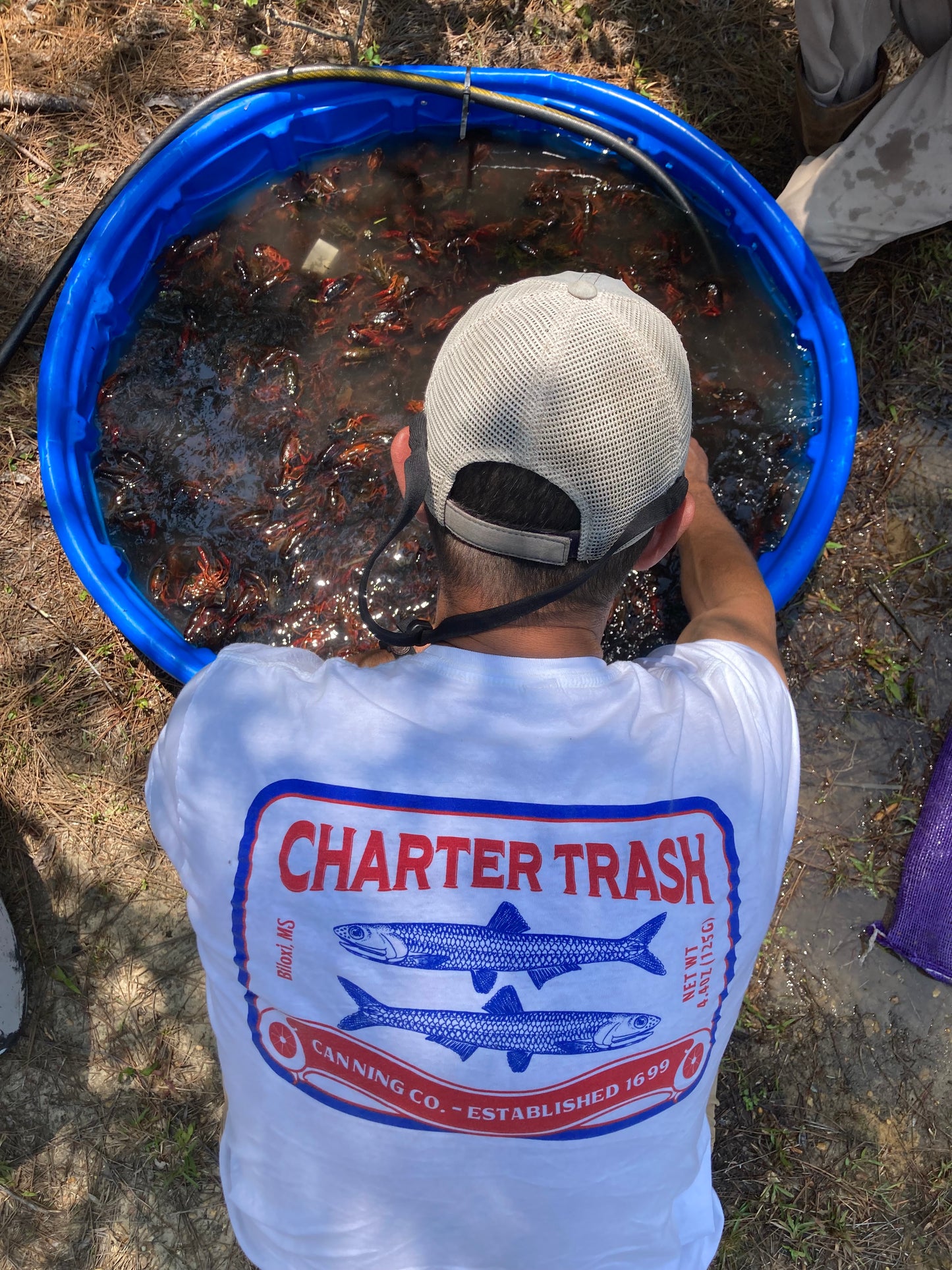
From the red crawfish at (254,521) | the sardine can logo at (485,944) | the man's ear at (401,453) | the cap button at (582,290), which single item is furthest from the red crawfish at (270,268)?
the sardine can logo at (485,944)

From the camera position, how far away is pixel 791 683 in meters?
3.15

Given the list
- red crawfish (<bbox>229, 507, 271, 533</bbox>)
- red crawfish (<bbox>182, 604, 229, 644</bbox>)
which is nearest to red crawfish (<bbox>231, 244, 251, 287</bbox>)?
red crawfish (<bbox>229, 507, 271, 533</bbox>)

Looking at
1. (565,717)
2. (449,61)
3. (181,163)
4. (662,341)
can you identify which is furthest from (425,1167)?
(449,61)

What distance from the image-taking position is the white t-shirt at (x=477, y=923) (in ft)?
4.73

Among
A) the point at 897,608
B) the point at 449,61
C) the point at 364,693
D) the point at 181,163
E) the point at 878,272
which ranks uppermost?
the point at 449,61

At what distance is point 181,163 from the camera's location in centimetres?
279

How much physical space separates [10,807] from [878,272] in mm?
3859

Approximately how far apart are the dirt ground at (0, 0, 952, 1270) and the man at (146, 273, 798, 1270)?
Answer: 4.89ft

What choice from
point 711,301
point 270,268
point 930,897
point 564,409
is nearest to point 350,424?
point 270,268

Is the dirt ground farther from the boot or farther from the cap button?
the cap button

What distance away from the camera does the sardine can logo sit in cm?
143

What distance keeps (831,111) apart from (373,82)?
1.57m

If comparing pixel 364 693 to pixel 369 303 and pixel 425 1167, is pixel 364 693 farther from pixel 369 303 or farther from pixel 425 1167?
pixel 369 303

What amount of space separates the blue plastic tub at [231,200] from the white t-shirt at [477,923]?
1140 mm
